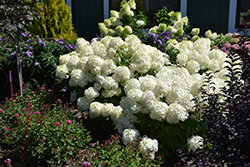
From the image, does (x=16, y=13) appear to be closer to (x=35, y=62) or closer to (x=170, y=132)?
(x=35, y=62)

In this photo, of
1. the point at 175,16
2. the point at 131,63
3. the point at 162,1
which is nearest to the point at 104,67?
the point at 131,63

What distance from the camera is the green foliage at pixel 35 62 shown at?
4.82 meters

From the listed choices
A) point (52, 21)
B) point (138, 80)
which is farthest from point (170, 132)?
point (52, 21)

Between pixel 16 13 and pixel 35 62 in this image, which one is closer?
pixel 16 13

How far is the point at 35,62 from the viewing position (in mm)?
4848

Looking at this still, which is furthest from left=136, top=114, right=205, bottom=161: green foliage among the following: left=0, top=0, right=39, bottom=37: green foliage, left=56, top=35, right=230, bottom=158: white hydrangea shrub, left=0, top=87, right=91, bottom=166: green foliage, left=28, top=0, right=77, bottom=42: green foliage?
left=28, top=0, right=77, bottom=42: green foliage

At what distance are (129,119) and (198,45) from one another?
1.67m

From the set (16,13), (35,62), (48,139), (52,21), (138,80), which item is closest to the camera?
(48,139)

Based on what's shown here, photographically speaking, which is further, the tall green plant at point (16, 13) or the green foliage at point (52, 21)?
the green foliage at point (52, 21)

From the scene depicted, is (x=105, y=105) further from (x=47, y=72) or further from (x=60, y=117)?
(x=47, y=72)

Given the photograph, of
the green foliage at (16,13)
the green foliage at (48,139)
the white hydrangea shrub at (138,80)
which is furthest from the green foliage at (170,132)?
the green foliage at (16,13)

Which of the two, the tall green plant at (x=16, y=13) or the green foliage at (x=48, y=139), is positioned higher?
the tall green plant at (x=16, y=13)

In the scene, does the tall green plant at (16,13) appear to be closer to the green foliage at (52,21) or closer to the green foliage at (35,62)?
the green foliage at (35,62)

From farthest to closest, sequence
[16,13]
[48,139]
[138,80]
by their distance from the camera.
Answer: [16,13] < [138,80] < [48,139]
